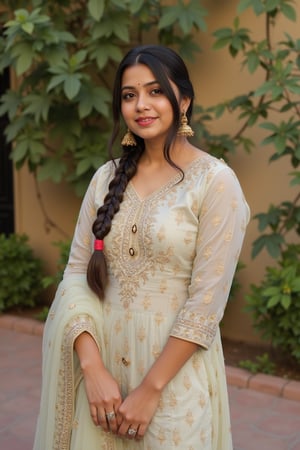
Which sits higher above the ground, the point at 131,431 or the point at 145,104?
the point at 145,104

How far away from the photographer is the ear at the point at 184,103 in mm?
1477

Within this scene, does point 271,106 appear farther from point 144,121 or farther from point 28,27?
point 144,121

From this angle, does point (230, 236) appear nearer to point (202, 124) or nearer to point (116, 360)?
point (116, 360)

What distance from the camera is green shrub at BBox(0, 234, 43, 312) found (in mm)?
4555

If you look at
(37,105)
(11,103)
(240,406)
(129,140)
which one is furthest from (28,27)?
(240,406)

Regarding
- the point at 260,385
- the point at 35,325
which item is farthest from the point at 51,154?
the point at 260,385

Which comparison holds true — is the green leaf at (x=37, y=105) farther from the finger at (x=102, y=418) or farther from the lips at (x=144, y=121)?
the finger at (x=102, y=418)

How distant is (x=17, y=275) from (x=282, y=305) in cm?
219

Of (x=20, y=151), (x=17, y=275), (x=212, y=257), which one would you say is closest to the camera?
(x=212, y=257)

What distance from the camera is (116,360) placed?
1557mm

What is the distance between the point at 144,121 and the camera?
4.73 ft

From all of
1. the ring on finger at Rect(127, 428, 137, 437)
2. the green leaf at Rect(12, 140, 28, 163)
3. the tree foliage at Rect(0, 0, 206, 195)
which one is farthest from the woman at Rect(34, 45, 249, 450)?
the green leaf at Rect(12, 140, 28, 163)

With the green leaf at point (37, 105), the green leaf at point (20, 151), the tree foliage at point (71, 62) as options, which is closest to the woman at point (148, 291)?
the tree foliage at point (71, 62)

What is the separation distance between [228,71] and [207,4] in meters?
0.47
